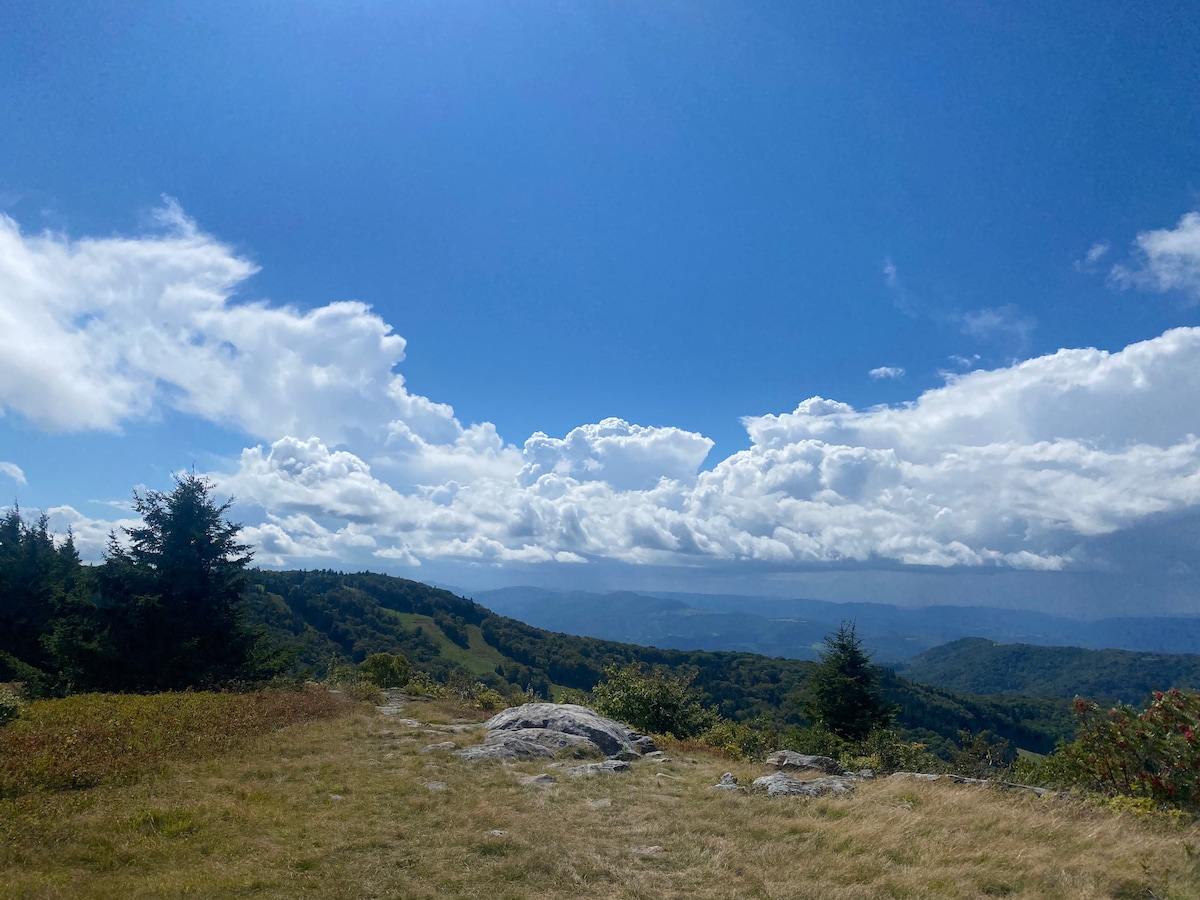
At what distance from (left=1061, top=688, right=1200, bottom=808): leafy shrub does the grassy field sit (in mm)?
1514

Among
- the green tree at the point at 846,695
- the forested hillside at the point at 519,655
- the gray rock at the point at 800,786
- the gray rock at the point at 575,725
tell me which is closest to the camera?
the gray rock at the point at 800,786

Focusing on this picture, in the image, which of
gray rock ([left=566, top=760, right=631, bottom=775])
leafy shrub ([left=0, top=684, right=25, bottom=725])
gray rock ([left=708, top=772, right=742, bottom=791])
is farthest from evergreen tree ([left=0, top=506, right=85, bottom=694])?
gray rock ([left=708, top=772, right=742, bottom=791])

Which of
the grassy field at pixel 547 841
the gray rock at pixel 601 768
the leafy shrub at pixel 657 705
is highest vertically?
the grassy field at pixel 547 841

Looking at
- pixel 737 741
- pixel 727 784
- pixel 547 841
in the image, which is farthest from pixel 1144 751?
pixel 737 741

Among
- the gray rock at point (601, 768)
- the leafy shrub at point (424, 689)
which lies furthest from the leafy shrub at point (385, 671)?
the gray rock at point (601, 768)

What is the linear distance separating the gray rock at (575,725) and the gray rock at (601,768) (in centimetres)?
161

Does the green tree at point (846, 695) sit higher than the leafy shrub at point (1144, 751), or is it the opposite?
the leafy shrub at point (1144, 751)

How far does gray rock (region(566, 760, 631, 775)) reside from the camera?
47.3ft

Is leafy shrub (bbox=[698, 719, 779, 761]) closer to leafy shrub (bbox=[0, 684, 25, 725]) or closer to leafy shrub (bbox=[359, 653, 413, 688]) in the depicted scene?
leafy shrub (bbox=[359, 653, 413, 688])

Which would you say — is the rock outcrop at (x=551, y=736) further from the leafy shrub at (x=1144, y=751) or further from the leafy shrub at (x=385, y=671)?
the leafy shrub at (x=385, y=671)

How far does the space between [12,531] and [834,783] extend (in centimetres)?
5332

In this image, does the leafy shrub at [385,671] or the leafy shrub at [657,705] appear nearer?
the leafy shrub at [657,705]

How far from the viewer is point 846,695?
101ft

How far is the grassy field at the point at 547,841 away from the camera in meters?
7.73
